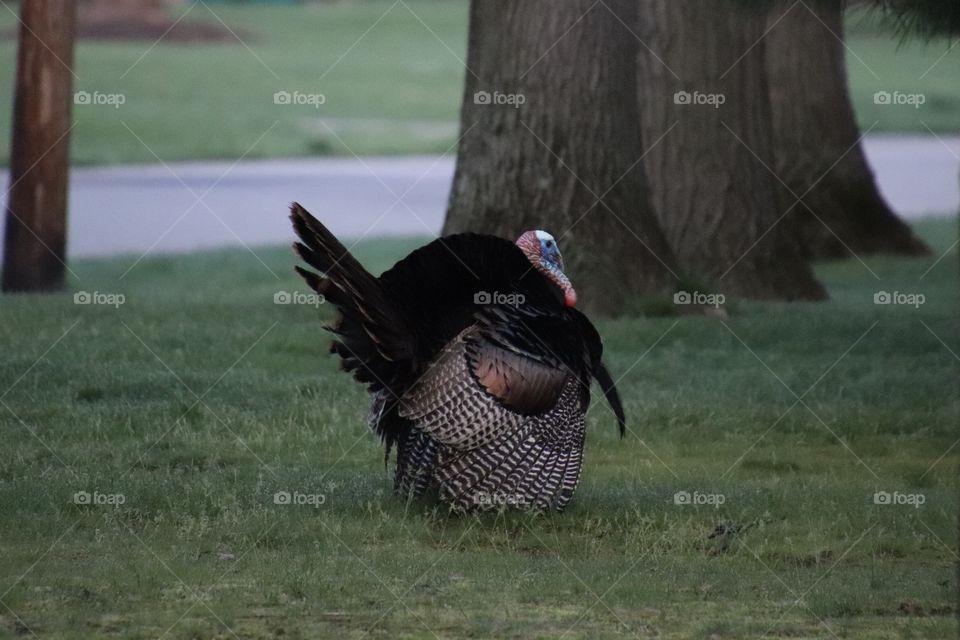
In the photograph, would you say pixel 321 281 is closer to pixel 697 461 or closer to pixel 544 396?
pixel 544 396

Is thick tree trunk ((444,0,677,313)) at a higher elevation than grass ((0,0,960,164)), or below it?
below

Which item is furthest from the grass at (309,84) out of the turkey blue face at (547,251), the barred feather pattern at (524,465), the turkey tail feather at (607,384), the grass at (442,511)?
the barred feather pattern at (524,465)

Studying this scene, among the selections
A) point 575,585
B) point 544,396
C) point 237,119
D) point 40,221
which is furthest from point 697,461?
point 237,119

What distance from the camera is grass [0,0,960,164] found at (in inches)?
1298

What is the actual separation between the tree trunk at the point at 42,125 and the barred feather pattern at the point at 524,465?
325 inches

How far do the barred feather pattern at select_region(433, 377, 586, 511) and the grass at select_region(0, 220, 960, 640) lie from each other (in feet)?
0.45

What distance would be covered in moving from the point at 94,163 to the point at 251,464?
2168 cm

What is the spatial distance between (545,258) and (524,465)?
106 centimetres

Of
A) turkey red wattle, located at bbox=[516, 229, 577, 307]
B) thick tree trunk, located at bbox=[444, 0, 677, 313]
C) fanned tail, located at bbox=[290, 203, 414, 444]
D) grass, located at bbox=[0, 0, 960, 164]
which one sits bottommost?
fanned tail, located at bbox=[290, 203, 414, 444]

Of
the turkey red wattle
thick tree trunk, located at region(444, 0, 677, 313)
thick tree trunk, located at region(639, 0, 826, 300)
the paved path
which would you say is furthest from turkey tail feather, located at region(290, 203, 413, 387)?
the paved path

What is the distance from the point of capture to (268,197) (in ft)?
85.3

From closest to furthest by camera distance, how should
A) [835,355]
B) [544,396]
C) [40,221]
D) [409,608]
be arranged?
1. [409,608]
2. [544,396]
3. [835,355]
4. [40,221]

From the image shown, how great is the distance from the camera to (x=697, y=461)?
388 inches

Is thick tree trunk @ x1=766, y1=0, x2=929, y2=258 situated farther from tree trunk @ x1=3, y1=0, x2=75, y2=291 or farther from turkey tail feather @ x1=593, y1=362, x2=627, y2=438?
turkey tail feather @ x1=593, y1=362, x2=627, y2=438
